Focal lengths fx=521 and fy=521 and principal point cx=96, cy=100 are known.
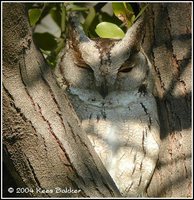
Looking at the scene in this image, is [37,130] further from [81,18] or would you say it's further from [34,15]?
[81,18]

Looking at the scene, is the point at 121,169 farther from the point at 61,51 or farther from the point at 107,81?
the point at 61,51

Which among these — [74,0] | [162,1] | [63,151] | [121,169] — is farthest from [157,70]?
[63,151]

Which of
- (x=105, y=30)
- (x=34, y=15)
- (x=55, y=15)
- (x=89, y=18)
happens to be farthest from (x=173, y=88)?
(x=55, y=15)

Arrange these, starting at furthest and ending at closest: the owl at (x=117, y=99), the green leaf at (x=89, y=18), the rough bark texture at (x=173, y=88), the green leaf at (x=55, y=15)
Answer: the green leaf at (x=55, y=15) < the green leaf at (x=89, y=18) < the owl at (x=117, y=99) < the rough bark texture at (x=173, y=88)

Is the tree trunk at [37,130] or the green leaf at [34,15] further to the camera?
the green leaf at [34,15]

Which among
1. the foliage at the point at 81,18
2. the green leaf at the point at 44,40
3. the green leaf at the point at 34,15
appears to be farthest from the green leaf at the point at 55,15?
the green leaf at the point at 34,15

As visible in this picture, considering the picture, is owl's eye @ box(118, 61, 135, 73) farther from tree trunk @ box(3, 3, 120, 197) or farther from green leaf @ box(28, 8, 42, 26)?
tree trunk @ box(3, 3, 120, 197)

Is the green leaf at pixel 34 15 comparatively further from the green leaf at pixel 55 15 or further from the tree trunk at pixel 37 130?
the tree trunk at pixel 37 130

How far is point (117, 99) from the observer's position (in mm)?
2305

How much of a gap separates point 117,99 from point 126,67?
0.15 m

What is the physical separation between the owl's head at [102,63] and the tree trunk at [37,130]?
0.83 meters

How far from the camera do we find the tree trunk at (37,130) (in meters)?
1.31

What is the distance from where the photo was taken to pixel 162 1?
1986 mm

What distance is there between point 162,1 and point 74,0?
1.96 feet
